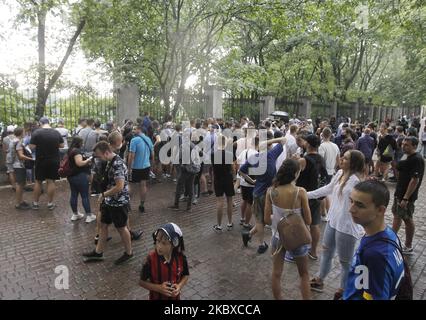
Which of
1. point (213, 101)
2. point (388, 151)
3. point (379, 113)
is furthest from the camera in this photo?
point (379, 113)

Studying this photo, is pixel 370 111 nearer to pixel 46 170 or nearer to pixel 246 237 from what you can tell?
pixel 246 237

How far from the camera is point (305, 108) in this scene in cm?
2259

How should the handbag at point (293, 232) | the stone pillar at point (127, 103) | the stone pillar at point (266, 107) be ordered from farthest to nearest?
1. the stone pillar at point (266, 107)
2. the stone pillar at point (127, 103)
3. the handbag at point (293, 232)

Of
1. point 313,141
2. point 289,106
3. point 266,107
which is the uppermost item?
point 289,106

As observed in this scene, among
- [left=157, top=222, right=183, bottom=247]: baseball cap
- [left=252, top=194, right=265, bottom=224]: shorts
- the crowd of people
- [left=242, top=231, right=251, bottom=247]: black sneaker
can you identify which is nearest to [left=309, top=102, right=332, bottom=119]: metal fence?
the crowd of people

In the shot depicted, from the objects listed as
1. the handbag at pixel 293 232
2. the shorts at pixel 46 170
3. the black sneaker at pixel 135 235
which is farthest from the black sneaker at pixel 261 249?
the shorts at pixel 46 170

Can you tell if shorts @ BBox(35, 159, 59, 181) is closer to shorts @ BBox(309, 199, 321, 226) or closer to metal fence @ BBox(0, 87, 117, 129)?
metal fence @ BBox(0, 87, 117, 129)

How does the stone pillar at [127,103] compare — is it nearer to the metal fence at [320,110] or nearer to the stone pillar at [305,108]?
the stone pillar at [305,108]

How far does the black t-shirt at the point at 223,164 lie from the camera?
6.49 meters

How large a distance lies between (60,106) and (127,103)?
2346mm

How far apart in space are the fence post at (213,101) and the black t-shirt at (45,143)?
940 cm

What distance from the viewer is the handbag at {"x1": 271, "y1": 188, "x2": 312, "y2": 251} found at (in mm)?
3602

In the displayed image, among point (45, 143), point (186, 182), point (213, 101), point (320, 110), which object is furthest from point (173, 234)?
point (320, 110)

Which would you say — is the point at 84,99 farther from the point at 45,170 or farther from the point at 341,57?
the point at 341,57
